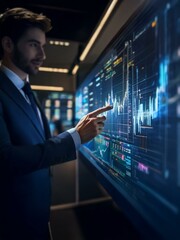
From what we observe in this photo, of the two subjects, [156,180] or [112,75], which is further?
[112,75]

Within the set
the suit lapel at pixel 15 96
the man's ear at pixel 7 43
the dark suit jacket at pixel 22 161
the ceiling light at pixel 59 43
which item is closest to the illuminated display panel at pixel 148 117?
the dark suit jacket at pixel 22 161

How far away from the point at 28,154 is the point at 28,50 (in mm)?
540

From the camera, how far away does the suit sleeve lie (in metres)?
0.70

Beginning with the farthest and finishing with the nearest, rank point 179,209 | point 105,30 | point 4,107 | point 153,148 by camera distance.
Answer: point 105,30, point 4,107, point 153,148, point 179,209

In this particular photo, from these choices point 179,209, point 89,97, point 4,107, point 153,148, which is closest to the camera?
point 179,209

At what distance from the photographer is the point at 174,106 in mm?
460

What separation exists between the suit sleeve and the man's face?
0.30 metres

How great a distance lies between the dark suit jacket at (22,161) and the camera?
2.36 ft

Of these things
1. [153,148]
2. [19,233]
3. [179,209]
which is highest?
[153,148]

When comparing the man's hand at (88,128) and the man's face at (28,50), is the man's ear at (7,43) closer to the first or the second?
the man's face at (28,50)

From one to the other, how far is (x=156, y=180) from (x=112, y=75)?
0.57 meters

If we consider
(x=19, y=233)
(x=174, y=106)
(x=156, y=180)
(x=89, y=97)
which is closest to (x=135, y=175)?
(x=156, y=180)

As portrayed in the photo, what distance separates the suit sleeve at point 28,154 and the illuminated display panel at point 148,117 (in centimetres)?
24

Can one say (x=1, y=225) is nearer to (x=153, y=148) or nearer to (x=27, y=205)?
(x=27, y=205)
